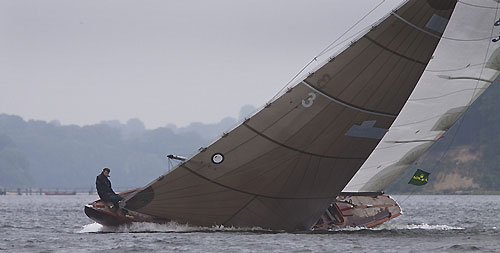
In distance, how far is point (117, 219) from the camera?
31.9m

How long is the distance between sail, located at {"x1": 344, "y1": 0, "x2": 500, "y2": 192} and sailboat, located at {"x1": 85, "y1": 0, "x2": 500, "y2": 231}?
5 centimetres

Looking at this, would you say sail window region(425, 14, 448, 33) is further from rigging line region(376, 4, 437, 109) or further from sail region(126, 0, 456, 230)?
rigging line region(376, 4, 437, 109)

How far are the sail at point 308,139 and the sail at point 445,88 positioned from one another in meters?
1.70

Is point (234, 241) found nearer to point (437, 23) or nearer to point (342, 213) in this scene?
point (342, 213)

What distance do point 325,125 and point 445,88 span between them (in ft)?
20.3

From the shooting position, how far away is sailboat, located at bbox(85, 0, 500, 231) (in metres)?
29.5

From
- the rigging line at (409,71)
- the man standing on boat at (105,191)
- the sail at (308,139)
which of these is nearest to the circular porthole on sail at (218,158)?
the sail at (308,139)

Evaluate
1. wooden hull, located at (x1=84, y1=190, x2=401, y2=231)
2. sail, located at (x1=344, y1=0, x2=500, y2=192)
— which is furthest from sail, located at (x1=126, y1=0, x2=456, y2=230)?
sail, located at (x1=344, y1=0, x2=500, y2=192)

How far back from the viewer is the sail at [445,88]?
32031mm

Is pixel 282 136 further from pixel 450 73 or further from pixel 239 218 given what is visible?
pixel 450 73

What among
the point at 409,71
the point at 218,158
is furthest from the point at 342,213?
the point at 409,71

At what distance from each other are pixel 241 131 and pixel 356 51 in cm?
444

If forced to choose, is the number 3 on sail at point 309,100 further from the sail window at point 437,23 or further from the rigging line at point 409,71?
the sail window at point 437,23

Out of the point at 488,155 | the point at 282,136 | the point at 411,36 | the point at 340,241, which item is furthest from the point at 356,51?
the point at 488,155
